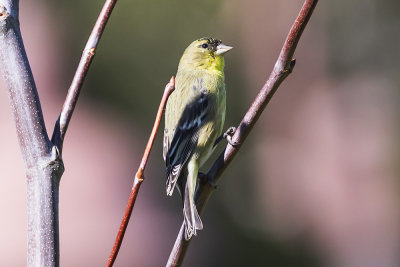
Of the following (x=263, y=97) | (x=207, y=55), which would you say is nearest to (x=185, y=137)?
(x=207, y=55)

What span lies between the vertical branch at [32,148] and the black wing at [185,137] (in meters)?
1.16

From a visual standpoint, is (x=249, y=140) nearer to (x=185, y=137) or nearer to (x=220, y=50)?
(x=220, y=50)

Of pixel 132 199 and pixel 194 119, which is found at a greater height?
pixel 132 199

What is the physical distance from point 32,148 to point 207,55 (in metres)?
1.81

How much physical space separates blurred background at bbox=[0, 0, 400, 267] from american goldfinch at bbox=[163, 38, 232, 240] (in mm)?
2004

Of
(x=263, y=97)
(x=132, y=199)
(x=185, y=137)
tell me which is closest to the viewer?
(x=132, y=199)

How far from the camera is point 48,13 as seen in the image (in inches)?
194

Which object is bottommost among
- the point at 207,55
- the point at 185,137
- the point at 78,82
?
the point at 185,137

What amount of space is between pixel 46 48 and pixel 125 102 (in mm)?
718

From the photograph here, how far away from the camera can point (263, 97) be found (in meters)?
1.12

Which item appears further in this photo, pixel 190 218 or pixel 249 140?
pixel 249 140

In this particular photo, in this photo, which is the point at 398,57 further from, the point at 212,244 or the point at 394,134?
the point at 212,244

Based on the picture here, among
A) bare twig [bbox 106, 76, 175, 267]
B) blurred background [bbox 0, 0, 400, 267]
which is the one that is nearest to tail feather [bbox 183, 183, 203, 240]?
bare twig [bbox 106, 76, 175, 267]

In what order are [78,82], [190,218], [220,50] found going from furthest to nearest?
[220,50] → [190,218] → [78,82]
